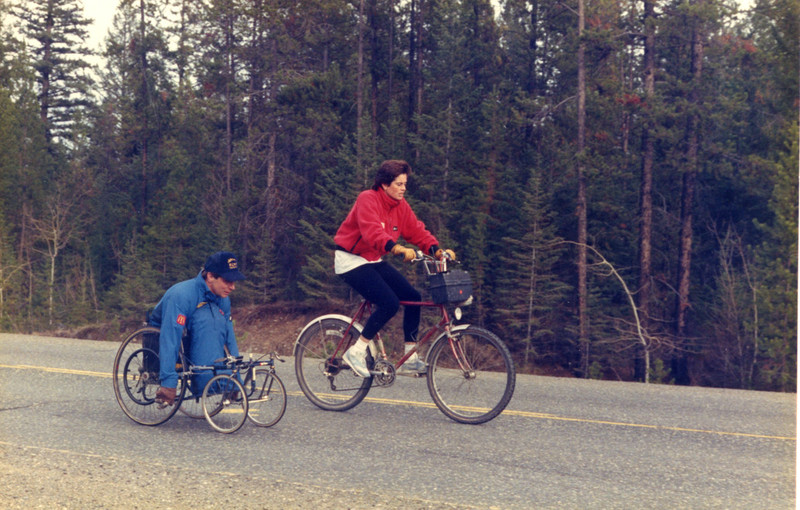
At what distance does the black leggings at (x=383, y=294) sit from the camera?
630 centimetres

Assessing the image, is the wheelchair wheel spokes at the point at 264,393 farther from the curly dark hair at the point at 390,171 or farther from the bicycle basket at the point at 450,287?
the curly dark hair at the point at 390,171

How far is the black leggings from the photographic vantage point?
6301 mm

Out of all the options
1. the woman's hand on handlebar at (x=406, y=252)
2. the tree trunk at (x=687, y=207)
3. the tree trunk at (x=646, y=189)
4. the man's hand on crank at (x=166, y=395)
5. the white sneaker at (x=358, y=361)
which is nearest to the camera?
the man's hand on crank at (x=166, y=395)

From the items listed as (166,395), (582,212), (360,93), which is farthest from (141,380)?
(360,93)

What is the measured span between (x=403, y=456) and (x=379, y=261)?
1884 mm

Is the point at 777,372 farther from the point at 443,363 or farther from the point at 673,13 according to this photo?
the point at 443,363

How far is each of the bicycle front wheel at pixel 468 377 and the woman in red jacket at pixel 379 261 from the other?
18 centimetres

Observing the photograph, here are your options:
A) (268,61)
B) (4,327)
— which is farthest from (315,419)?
(268,61)

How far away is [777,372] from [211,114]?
101 ft

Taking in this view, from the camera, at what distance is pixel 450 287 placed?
595 centimetres

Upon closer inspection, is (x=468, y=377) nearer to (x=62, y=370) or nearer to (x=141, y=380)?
(x=141, y=380)

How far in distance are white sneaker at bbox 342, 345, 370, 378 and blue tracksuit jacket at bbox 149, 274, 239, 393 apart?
1070 millimetres

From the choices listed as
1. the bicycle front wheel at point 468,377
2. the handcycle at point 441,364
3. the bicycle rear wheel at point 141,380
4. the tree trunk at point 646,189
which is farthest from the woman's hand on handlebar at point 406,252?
the tree trunk at point 646,189

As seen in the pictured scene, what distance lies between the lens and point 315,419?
6250 mm
